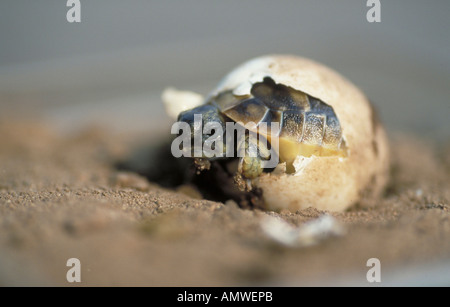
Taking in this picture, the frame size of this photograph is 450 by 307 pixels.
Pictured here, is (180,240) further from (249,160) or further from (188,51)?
(188,51)

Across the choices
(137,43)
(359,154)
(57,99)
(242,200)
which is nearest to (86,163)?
(242,200)

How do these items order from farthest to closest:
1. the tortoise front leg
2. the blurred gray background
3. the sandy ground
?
the blurred gray background
the tortoise front leg
the sandy ground

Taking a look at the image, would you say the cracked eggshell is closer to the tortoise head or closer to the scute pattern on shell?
the scute pattern on shell

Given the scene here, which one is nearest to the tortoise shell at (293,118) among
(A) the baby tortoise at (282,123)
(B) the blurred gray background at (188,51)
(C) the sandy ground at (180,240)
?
(A) the baby tortoise at (282,123)

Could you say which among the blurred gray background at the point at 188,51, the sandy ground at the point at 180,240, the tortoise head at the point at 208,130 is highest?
the blurred gray background at the point at 188,51

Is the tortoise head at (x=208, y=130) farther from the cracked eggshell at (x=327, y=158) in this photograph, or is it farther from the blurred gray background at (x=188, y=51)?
the blurred gray background at (x=188, y=51)

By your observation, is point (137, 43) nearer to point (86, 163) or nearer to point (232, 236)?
point (86, 163)

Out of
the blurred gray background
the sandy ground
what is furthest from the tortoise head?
the blurred gray background
